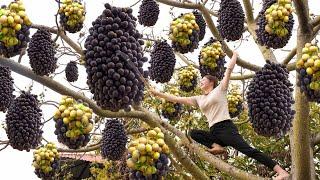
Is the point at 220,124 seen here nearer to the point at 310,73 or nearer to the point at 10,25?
the point at 310,73

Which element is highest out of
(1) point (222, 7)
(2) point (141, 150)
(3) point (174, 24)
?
(1) point (222, 7)

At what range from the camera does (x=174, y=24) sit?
358cm

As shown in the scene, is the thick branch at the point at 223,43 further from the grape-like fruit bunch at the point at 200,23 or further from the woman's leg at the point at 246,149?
the woman's leg at the point at 246,149

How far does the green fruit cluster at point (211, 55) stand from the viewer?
393cm

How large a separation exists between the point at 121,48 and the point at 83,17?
1781 mm

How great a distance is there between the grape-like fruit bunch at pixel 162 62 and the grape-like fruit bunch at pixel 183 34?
3.4 inches

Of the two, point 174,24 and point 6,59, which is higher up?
point 174,24

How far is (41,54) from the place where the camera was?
308cm

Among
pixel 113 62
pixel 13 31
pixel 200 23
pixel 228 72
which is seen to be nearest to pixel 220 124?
pixel 228 72

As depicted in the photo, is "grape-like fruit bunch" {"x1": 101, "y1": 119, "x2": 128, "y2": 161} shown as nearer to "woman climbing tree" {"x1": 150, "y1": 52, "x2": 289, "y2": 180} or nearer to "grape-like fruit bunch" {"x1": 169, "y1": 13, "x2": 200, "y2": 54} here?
"woman climbing tree" {"x1": 150, "y1": 52, "x2": 289, "y2": 180}

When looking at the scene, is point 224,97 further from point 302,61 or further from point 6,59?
point 6,59

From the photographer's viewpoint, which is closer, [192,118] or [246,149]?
[246,149]

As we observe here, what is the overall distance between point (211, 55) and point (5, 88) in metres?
1.58

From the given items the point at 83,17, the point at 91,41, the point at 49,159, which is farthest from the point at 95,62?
the point at 49,159
